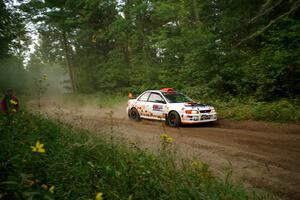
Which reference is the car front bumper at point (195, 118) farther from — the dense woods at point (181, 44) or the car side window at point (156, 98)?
the dense woods at point (181, 44)

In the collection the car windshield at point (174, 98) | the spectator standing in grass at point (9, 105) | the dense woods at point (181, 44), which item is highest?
the dense woods at point (181, 44)

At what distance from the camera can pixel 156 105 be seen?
11.5 m

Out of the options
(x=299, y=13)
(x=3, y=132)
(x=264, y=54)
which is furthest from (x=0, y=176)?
(x=299, y=13)

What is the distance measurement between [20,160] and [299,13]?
15318mm

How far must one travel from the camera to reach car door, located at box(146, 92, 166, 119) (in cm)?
1116

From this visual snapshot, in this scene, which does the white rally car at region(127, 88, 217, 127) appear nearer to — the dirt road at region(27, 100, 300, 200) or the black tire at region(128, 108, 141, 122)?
the black tire at region(128, 108, 141, 122)

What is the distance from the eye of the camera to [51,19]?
2412 centimetres

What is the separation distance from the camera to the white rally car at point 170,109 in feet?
32.7

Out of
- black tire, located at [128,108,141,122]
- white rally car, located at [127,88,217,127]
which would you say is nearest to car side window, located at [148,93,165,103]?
white rally car, located at [127,88,217,127]

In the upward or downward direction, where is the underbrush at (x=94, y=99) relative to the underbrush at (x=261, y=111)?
upward

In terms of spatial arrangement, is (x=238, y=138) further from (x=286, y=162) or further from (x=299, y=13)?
(x=299, y=13)

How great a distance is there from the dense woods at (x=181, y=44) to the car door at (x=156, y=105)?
13.4 feet

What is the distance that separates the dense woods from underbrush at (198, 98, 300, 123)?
122 cm

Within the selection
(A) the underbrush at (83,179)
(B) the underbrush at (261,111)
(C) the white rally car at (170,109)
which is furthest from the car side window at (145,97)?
(A) the underbrush at (83,179)
